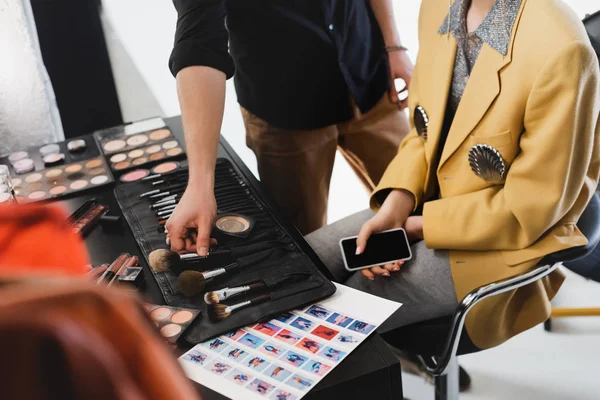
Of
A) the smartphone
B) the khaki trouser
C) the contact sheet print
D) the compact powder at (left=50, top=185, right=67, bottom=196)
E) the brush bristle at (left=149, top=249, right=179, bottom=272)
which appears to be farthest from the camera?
the khaki trouser

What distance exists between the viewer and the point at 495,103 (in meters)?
0.99

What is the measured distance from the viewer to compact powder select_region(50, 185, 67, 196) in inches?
48.1

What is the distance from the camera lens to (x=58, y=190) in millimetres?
1235

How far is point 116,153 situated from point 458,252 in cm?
76

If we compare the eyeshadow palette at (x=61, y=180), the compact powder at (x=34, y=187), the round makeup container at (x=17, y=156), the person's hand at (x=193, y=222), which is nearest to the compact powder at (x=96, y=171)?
the eyeshadow palette at (x=61, y=180)

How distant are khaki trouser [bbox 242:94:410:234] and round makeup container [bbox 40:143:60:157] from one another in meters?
0.44

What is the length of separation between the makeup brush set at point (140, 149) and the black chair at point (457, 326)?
0.59 m

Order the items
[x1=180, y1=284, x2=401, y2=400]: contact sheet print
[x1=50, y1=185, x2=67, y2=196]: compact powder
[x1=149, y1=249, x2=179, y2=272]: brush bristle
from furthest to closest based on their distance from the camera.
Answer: [x1=50, y1=185, x2=67, y2=196]: compact powder < [x1=149, y1=249, x2=179, y2=272]: brush bristle < [x1=180, y1=284, x2=401, y2=400]: contact sheet print

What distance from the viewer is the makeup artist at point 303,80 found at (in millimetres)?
1121

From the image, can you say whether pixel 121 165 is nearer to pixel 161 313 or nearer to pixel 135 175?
pixel 135 175

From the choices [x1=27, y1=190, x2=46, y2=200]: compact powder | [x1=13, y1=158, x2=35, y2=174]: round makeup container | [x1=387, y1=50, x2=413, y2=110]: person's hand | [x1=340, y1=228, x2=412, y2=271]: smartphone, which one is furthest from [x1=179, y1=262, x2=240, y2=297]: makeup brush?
[x1=387, y1=50, x2=413, y2=110]: person's hand

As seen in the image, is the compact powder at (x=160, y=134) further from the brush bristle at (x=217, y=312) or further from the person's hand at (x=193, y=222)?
the brush bristle at (x=217, y=312)

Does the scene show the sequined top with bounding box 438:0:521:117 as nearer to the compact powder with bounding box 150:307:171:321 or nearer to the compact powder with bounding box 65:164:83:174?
the compact powder with bounding box 150:307:171:321

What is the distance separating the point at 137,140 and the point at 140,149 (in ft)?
0.18
